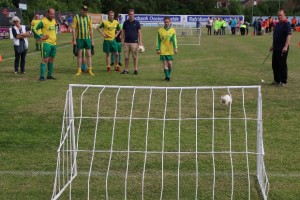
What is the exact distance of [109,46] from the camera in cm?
1439

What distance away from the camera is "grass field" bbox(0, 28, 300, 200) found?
5.18 meters

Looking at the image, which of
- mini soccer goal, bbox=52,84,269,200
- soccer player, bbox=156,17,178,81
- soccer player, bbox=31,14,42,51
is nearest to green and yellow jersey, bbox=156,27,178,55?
soccer player, bbox=156,17,178,81

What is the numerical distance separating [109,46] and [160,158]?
8.88 meters

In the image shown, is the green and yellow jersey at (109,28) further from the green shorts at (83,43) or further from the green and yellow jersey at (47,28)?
the green and yellow jersey at (47,28)

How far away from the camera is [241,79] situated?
43.2 feet

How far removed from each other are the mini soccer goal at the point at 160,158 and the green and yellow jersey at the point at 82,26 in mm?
4717

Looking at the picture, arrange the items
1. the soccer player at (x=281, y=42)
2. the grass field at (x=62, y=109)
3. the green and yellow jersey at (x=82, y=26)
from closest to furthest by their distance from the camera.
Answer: the grass field at (x=62, y=109) → the soccer player at (x=281, y=42) → the green and yellow jersey at (x=82, y=26)

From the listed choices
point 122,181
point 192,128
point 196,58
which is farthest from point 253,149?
point 196,58

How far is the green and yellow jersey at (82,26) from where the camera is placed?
1291 centimetres

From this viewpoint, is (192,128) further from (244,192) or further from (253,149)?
(244,192)

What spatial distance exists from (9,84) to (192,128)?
6553 millimetres

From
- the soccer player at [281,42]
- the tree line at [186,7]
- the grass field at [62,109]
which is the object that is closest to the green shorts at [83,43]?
the grass field at [62,109]

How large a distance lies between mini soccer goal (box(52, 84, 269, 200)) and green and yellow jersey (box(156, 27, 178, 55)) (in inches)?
151

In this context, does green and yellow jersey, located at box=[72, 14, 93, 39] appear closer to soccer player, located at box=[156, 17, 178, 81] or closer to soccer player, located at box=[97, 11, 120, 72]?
soccer player, located at box=[97, 11, 120, 72]
